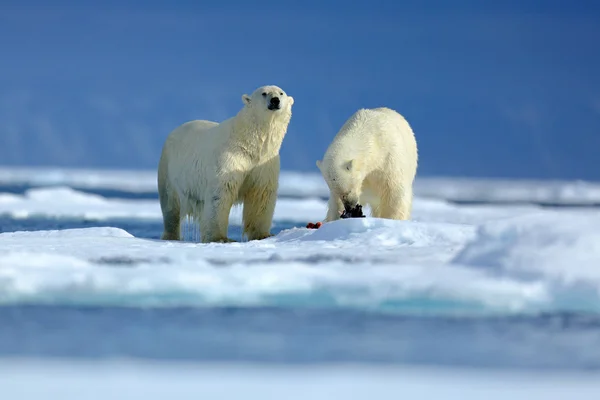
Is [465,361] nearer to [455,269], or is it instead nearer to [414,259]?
[455,269]

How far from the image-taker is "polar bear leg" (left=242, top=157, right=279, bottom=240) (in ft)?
22.1

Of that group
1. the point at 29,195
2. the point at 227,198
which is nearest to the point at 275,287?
the point at 227,198

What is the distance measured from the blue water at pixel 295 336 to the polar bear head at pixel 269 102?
2747 mm

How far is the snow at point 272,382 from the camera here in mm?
2658

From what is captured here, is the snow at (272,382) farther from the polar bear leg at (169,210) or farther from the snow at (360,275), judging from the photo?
the polar bear leg at (169,210)

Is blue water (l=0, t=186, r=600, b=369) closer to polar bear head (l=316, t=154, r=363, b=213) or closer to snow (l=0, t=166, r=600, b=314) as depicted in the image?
snow (l=0, t=166, r=600, b=314)

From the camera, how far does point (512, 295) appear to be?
3900 millimetres

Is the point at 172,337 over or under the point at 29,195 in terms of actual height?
under

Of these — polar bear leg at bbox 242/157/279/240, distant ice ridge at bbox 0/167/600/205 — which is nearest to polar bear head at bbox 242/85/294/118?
polar bear leg at bbox 242/157/279/240

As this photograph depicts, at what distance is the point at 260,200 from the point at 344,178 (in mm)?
915

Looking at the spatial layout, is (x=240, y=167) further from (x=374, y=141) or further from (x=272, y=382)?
(x=272, y=382)

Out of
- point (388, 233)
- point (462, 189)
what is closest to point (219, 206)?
point (388, 233)

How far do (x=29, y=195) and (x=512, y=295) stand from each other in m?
15.5

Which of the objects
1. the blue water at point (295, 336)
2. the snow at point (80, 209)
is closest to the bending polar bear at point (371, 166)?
the blue water at point (295, 336)
